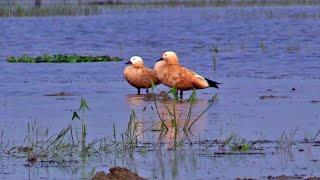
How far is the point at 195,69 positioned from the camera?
1942cm

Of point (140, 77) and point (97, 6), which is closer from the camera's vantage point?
point (140, 77)

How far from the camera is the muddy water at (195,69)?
34.6 feet

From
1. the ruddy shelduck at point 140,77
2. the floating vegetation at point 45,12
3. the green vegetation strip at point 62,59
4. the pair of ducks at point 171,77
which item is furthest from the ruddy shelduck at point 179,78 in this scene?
the floating vegetation at point 45,12

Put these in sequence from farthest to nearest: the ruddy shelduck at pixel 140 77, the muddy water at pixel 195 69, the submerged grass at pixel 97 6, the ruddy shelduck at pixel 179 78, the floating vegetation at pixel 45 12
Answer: the submerged grass at pixel 97 6 → the floating vegetation at pixel 45 12 → the ruddy shelduck at pixel 140 77 → the ruddy shelduck at pixel 179 78 → the muddy water at pixel 195 69

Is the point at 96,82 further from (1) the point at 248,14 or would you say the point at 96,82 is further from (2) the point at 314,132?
(1) the point at 248,14

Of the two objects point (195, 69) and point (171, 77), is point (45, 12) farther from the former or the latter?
point (171, 77)

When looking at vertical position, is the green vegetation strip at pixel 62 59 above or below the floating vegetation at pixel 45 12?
above

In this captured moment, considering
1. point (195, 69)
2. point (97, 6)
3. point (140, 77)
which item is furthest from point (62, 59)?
point (97, 6)

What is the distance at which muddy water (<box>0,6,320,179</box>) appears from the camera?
10.5 m

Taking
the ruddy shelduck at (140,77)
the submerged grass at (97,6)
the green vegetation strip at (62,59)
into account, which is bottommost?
the submerged grass at (97,6)

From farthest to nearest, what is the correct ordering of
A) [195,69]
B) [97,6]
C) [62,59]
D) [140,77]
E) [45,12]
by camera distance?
[97,6] → [45,12] → [62,59] → [195,69] → [140,77]

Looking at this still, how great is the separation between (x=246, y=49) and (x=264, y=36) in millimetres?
5064

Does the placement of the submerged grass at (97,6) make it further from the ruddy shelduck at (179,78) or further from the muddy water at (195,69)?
the ruddy shelduck at (179,78)

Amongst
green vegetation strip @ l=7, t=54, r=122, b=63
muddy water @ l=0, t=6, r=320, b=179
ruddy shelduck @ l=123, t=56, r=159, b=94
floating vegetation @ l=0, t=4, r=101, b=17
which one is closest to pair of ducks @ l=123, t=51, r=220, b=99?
ruddy shelduck @ l=123, t=56, r=159, b=94
